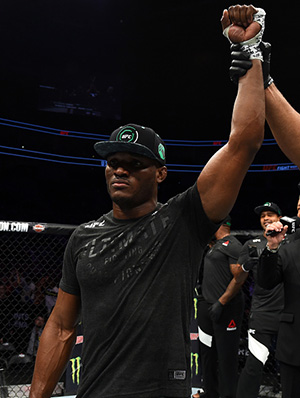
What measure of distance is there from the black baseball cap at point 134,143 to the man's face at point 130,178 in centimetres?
3

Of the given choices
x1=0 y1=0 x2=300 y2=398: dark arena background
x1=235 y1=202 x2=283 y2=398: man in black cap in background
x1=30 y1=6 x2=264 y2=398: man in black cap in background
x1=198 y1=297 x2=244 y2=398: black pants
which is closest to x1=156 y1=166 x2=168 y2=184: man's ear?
x1=30 y1=6 x2=264 y2=398: man in black cap in background

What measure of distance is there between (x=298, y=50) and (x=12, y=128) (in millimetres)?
7242

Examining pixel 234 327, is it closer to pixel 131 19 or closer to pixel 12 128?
pixel 12 128

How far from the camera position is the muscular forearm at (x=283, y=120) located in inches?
70.3

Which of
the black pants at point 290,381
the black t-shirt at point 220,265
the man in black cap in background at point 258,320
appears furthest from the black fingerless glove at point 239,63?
the black t-shirt at point 220,265

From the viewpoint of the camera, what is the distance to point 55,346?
1711mm

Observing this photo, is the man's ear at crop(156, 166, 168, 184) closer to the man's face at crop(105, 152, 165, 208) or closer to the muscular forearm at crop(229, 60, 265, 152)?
the man's face at crop(105, 152, 165, 208)

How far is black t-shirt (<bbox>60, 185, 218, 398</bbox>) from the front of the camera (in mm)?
1420

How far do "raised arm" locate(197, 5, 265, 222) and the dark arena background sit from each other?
981cm

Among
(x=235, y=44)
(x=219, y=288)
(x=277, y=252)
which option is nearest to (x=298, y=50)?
(x=219, y=288)

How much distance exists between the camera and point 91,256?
1565 millimetres

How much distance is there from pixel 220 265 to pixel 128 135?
108 inches

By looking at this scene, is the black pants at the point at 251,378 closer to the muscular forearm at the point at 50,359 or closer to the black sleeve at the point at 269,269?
the black sleeve at the point at 269,269

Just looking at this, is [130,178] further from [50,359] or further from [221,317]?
[221,317]
